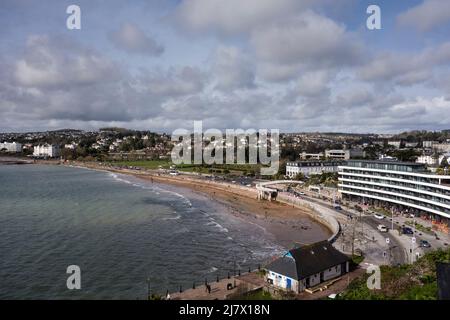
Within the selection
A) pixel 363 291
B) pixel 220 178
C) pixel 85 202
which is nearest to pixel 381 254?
pixel 363 291

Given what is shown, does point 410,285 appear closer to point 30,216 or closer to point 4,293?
point 4,293

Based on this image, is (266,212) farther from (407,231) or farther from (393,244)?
(393,244)

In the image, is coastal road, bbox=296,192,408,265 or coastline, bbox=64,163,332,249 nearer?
coastal road, bbox=296,192,408,265

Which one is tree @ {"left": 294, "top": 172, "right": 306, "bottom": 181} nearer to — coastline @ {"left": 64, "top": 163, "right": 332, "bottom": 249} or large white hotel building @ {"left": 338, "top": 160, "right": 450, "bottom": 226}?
coastline @ {"left": 64, "top": 163, "right": 332, "bottom": 249}

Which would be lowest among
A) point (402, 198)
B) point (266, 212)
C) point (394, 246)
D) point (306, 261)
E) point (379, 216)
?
point (266, 212)

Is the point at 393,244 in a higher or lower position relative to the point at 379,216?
lower

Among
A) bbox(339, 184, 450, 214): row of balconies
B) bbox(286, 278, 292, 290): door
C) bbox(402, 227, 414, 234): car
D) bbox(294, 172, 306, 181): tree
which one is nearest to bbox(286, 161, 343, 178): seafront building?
bbox(294, 172, 306, 181): tree

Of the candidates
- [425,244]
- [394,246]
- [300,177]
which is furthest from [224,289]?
[300,177]
